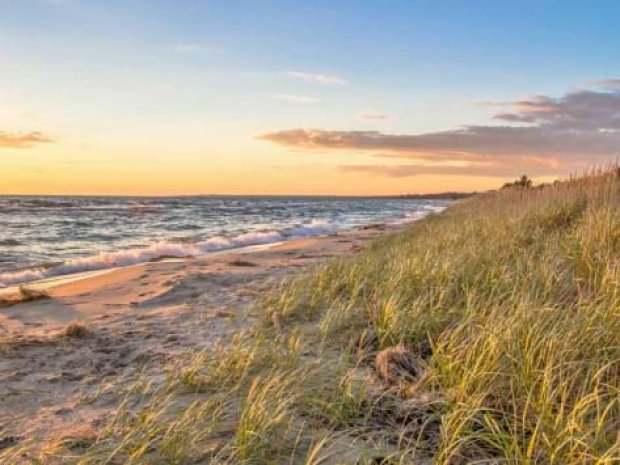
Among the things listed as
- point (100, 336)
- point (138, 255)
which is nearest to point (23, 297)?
point (100, 336)

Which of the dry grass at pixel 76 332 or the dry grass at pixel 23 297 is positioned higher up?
the dry grass at pixel 76 332

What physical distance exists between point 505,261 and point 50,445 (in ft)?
16.3

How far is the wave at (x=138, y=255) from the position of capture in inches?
446

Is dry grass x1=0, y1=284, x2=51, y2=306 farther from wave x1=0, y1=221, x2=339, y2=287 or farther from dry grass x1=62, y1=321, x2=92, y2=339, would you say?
dry grass x1=62, y1=321, x2=92, y2=339

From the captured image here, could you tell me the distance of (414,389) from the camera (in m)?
3.39

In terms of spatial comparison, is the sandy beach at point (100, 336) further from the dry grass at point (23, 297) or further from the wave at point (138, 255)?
the wave at point (138, 255)

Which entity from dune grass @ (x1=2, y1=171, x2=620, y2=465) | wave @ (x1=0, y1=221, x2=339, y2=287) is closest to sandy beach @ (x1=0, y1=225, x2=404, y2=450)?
dune grass @ (x1=2, y1=171, x2=620, y2=465)

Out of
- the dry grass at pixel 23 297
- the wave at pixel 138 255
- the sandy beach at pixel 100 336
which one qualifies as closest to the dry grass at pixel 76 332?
the sandy beach at pixel 100 336

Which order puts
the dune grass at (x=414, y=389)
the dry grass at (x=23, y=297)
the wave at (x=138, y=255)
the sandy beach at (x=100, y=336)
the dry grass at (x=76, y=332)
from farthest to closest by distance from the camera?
the wave at (x=138, y=255) < the dry grass at (x=23, y=297) < the dry grass at (x=76, y=332) < the sandy beach at (x=100, y=336) < the dune grass at (x=414, y=389)

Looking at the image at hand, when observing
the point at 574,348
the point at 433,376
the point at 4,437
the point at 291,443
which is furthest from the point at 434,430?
the point at 4,437

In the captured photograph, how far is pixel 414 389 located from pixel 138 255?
41.7ft

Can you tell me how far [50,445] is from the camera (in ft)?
9.23

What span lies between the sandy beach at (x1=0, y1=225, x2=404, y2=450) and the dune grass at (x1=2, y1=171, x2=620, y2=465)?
376mm

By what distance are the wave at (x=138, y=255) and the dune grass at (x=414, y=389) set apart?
25.7 ft
